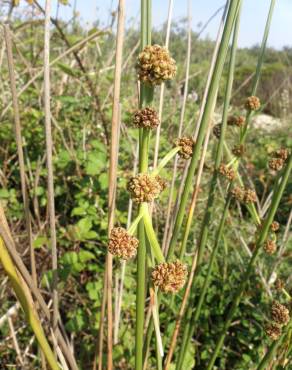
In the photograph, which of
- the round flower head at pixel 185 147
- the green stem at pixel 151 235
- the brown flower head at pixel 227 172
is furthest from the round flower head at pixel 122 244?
the brown flower head at pixel 227 172

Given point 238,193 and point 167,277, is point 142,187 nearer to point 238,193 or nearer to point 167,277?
point 167,277

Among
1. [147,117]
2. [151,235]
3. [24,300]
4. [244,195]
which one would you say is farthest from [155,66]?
[244,195]

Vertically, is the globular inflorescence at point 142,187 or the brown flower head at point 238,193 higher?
the globular inflorescence at point 142,187

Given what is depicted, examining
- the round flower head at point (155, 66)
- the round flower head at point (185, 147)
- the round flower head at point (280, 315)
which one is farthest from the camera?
the round flower head at point (280, 315)

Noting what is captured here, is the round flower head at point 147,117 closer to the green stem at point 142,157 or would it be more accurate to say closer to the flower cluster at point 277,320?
the green stem at point 142,157

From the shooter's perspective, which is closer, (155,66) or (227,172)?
(155,66)

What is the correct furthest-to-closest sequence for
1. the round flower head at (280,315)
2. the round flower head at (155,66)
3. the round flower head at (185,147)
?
the round flower head at (280,315) < the round flower head at (185,147) < the round flower head at (155,66)

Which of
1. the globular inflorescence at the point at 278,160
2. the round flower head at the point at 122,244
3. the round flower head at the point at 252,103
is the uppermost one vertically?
the round flower head at the point at 252,103

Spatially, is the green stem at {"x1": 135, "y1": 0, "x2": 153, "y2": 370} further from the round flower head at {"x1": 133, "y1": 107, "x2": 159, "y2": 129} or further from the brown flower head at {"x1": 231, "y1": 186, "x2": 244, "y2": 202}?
the brown flower head at {"x1": 231, "y1": 186, "x2": 244, "y2": 202}
